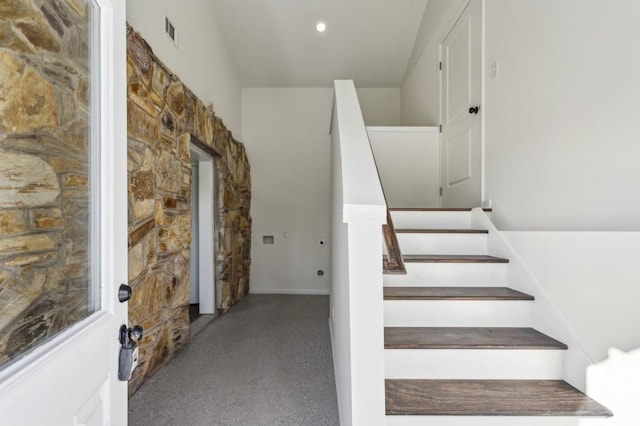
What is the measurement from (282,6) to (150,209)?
298 cm

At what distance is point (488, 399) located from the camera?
132cm

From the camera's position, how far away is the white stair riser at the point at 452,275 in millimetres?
1954

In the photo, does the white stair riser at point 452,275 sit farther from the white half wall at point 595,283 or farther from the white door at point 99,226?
the white door at point 99,226

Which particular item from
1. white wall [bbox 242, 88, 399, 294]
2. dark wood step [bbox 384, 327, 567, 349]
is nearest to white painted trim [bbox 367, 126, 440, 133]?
white wall [bbox 242, 88, 399, 294]

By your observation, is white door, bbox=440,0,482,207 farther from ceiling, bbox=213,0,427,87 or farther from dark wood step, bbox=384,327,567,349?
dark wood step, bbox=384,327,567,349

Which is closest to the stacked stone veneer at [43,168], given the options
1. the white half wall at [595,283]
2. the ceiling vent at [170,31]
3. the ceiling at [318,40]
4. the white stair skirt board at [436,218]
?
the white half wall at [595,283]

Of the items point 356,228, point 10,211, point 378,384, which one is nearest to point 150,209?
point 10,211

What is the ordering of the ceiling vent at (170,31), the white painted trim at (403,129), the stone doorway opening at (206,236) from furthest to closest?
the stone doorway opening at (206,236), the white painted trim at (403,129), the ceiling vent at (170,31)

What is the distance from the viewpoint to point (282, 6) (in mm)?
3656

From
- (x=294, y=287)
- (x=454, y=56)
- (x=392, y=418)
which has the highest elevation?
(x=454, y=56)

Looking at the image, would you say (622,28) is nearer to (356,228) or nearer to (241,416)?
(356,228)

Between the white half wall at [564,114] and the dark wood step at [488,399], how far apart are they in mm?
756

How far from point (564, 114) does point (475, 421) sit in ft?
5.11

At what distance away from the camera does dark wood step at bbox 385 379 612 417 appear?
1.24 meters
